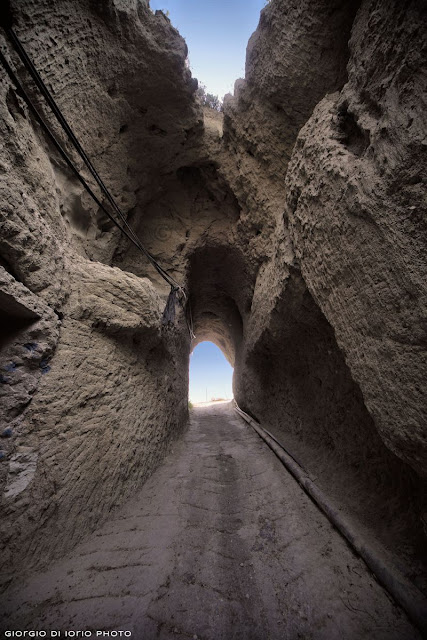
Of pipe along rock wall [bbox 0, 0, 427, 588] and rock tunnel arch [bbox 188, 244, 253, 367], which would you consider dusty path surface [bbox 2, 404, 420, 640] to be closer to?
pipe along rock wall [bbox 0, 0, 427, 588]

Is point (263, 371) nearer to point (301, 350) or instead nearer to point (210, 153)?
point (301, 350)

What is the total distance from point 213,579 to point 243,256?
19.8 ft

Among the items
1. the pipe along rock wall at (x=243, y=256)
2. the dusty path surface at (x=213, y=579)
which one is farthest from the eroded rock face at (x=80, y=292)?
the dusty path surface at (x=213, y=579)

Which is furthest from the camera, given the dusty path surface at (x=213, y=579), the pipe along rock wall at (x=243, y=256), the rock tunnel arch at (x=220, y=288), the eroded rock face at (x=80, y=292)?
the rock tunnel arch at (x=220, y=288)

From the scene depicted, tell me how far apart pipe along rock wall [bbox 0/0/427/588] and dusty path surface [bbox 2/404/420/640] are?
0.31 meters

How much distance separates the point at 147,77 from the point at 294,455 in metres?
7.84

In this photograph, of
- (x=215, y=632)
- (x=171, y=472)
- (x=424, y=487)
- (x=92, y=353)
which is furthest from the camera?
(x=171, y=472)

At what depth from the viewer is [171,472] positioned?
13.7ft

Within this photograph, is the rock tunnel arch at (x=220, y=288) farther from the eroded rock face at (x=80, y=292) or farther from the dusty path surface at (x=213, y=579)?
the dusty path surface at (x=213, y=579)

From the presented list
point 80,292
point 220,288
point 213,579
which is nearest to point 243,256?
point 220,288

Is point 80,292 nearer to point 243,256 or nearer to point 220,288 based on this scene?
point 243,256

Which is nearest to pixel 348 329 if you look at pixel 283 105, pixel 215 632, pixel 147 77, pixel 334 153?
pixel 334 153

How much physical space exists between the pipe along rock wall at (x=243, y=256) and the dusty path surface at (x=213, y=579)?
313 mm

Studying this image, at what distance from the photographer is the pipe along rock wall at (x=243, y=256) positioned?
2.07 metres
